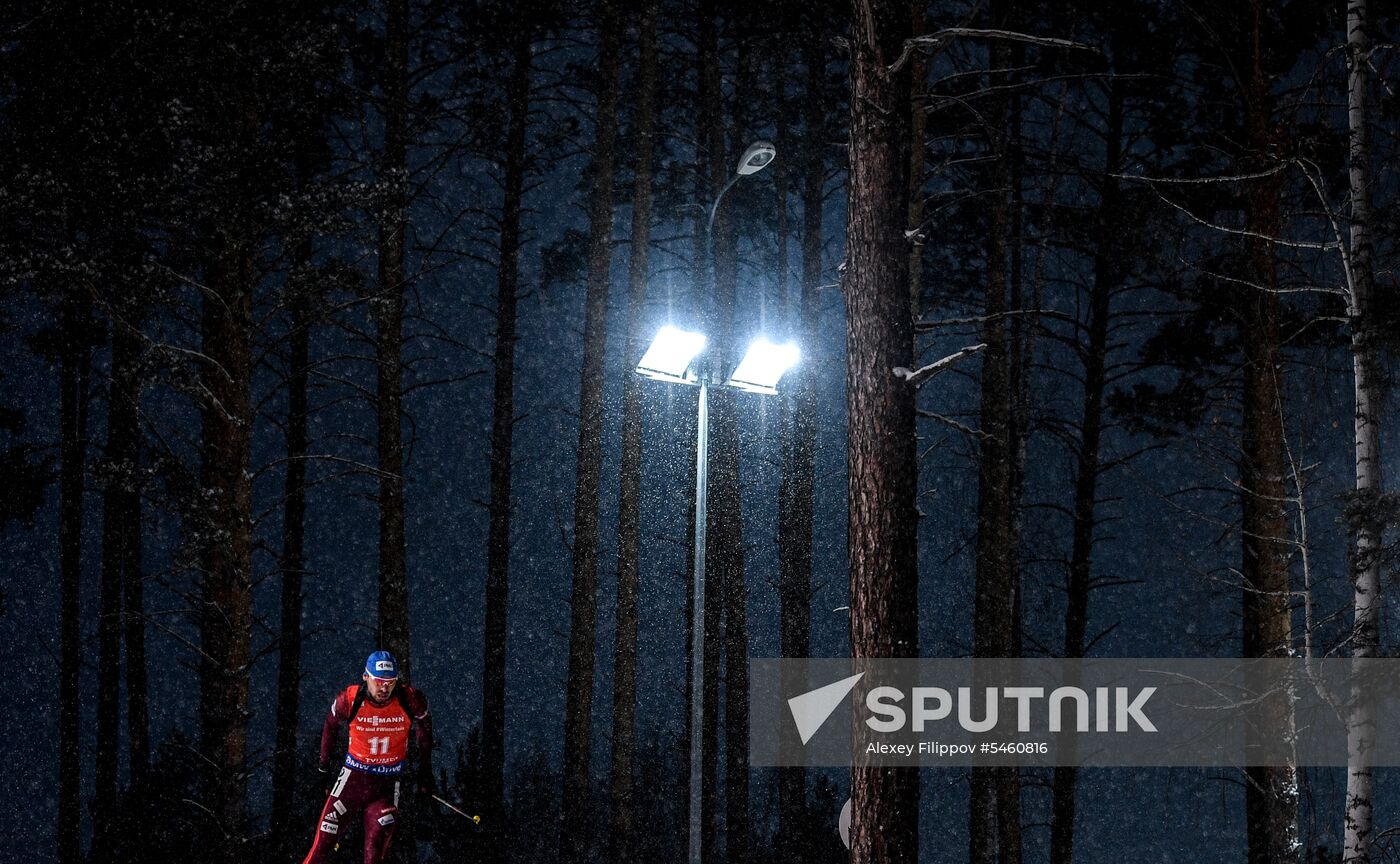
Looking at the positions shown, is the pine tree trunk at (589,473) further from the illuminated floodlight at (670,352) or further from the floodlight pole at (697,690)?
the illuminated floodlight at (670,352)

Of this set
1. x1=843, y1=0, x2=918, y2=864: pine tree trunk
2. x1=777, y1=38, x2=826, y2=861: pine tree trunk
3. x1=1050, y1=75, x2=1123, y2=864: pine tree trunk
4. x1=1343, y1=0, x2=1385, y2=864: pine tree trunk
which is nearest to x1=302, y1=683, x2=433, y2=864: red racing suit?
x1=843, y1=0, x2=918, y2=864: pine tree trunk

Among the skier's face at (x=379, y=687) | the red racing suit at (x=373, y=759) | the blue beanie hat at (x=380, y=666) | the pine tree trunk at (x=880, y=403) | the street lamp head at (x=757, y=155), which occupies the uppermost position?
the street lamp head at (x=757, y=155)

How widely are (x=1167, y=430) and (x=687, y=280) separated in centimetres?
805

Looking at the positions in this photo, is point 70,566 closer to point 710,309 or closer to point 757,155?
point 710,309

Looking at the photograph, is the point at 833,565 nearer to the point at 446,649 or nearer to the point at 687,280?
the point at 687,280

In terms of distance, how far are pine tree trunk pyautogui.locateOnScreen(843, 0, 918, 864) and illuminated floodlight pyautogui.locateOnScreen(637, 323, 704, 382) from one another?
9.12 ft

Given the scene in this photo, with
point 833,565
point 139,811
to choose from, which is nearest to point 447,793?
point 139,811

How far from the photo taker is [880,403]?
7.14 m

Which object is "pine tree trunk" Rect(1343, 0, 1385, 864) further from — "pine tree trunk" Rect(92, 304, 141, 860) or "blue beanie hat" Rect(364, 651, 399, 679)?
"pine tree trunk" Rect(92, 304, 141, 860)

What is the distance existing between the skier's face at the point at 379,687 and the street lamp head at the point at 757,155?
18.3ft

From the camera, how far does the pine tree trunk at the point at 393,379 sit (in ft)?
41.8

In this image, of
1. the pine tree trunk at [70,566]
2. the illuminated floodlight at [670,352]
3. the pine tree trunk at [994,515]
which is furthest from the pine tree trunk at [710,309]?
the pine tree trunk at [70,566]

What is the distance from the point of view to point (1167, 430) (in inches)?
632

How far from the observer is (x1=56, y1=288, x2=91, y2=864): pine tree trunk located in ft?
56.6
